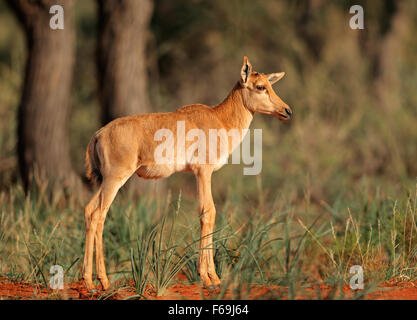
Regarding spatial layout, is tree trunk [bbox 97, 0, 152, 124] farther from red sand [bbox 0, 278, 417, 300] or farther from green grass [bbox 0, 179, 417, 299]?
red sand [bbox 0, 278, 417, 300]

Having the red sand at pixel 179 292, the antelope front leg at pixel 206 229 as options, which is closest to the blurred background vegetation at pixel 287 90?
the red sand at pixel 179 292

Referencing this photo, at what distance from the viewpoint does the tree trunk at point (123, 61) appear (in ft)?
28.8

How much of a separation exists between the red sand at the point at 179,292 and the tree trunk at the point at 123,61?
3.72 metres

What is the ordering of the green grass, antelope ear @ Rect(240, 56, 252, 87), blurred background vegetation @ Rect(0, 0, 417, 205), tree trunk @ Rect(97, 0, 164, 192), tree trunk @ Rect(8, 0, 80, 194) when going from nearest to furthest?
antelope ear @ Rect(240, 56, 252, 87), the green grass, tree trunk @ Rect(8, 0, 80, 194), tree trunk @ Rect(97, 0, 164, 192), blurred background vegetation @ Rect(0, 0, 417, 205)

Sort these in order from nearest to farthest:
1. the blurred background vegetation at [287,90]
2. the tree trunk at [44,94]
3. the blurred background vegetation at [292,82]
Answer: the tree trunk at [44,94], the blurred background vegetation at [287,90], the blurred background vegetation at [292,82]

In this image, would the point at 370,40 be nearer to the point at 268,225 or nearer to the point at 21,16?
the point at 21,16

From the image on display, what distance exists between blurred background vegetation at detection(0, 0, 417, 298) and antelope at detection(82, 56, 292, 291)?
2.68 meters

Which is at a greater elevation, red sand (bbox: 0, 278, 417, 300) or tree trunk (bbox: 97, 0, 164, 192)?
tree trunk (bbox: 97, 0, 164, 192)

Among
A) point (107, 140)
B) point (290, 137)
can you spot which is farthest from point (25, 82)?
point (290, 137)

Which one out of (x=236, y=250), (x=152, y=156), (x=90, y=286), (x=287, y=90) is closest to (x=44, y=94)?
(x=236, y=250)

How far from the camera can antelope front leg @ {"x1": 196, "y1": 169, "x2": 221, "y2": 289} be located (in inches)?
176

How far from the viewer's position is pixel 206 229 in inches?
179

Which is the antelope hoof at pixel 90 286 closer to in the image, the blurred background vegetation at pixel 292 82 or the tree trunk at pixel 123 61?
the tree trunk at pixel 123 61

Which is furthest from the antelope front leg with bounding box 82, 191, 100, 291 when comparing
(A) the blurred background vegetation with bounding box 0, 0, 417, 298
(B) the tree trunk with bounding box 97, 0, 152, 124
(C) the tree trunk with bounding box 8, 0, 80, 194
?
(B) the tree trunk with bounding box 97, 0, 152, 124
